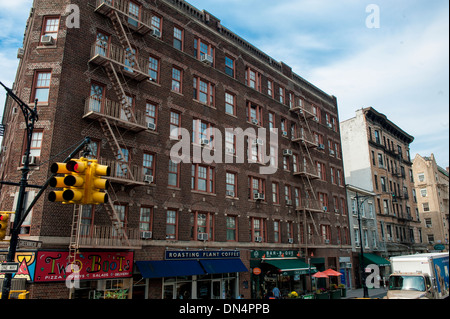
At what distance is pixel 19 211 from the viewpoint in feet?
35.7

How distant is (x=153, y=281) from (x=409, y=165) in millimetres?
57103

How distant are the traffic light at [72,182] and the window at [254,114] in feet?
78.3

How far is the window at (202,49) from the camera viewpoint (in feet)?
92.1

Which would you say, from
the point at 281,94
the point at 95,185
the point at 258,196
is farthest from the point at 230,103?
the point at 95,185

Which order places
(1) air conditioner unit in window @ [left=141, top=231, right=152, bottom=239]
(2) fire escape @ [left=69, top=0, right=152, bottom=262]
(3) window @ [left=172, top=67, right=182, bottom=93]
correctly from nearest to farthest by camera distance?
(2) fire escape @ [left=69, top=0, right=152, bottom=262] → (1) air conditioner unit in window @ [left=141, top=231, right=152, bottom=239] → (3) window @ [left=172, top=67, right=182, bottom=93]

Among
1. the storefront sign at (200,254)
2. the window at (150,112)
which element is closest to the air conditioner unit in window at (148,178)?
the window at (150,112)

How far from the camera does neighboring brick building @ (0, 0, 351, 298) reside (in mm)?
18594

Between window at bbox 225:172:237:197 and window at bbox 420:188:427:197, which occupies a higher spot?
window at bbox 420:188:427:197

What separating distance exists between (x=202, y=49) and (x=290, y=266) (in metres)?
19.5

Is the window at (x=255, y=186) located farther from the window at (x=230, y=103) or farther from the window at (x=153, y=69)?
the window at (x=153, y=69)

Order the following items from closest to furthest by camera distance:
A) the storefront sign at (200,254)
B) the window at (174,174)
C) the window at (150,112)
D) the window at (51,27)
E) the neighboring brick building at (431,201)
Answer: the window at (51,27) → the storefront sign at (200,254) → the window at (150,112) → the window at (174,174) → the neighboring brick building at (431,201)

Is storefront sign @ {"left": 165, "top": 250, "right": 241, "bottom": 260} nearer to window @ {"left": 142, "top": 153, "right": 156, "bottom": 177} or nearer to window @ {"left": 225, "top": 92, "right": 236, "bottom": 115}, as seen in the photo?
window @ {"left": 142, "top": 153, "right": 156, "bottom": 177}

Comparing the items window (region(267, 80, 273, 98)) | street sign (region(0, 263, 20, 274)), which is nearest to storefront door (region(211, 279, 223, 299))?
street sign (region(0, 263, 20, 274))

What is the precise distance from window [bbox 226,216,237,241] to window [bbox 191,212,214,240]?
180cm
